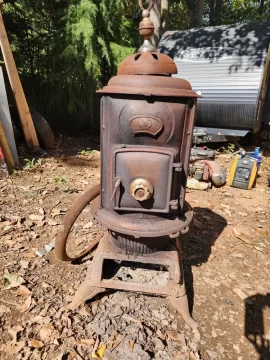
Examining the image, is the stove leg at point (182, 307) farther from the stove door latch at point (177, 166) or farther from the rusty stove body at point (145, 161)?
the stove door latch at point (177, 166)

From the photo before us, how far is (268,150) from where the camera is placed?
25.7 ft

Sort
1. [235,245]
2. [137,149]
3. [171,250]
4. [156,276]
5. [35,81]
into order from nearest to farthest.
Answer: [137,149] < [171,250] < [156,276] < [235,245] < [35,81]

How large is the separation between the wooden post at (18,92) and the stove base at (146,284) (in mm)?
→ 4062

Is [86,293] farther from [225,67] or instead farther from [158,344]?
[225,67]

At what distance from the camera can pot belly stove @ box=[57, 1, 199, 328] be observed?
1939 millimetres

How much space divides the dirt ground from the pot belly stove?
20cm

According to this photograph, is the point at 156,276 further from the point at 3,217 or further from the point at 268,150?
the point at 268,150

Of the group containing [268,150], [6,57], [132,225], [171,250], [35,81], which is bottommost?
[268,150]

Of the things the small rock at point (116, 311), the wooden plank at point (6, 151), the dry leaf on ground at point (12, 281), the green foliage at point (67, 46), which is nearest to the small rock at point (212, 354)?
the small rock at point (116, 311)

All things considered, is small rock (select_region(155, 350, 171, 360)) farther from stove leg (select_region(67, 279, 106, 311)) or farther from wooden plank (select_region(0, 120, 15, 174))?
wooden plank (select_region(0, 120, 15, 174))

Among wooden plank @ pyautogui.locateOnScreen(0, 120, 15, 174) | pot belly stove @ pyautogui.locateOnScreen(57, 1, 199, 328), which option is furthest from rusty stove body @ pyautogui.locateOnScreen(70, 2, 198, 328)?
wooden plank @ pyautogui.locateOnScreen(0, 120, 15, 174)

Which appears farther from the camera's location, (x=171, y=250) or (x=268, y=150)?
(x=268, y=150)

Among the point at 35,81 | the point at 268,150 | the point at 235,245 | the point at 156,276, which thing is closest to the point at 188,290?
the point at 156,276

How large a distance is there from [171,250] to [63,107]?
667cm
